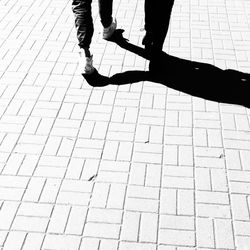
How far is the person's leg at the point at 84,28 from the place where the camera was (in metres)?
4.25

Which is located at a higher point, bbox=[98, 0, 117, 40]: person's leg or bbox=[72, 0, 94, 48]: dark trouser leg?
bbox=[72, 0, 94, 48]: dark trouser leg

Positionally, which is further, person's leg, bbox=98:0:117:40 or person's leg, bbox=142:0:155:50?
person's leg, bbox=98:0:117:40

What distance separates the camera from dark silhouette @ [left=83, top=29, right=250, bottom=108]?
441cm

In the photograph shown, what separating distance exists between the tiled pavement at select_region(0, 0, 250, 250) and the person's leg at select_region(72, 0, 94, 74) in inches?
7.2

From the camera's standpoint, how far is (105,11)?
5035 mm

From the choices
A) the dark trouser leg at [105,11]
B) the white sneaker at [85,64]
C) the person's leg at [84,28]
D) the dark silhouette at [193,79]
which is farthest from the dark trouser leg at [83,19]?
the dark trouser leg at [105,11]

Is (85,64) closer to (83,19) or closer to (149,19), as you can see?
(83,19)

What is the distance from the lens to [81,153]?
363cm

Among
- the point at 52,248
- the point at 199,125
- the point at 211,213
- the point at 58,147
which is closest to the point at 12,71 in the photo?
the point at 58,147

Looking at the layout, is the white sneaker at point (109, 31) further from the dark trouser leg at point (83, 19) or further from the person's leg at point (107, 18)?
the dark trouser leg at point (83, 19)

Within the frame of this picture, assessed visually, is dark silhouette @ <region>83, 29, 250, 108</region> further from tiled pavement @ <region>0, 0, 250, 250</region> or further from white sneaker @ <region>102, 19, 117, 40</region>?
white sneaker @ <region>102, 19, 117, 40</region>

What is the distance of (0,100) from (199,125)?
6.67ft

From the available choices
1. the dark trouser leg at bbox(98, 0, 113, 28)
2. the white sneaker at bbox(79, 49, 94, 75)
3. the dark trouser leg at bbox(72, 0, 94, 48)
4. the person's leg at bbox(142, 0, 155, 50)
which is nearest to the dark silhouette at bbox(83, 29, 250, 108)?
the white sneaker at bbox(79, 49, 94, 75)

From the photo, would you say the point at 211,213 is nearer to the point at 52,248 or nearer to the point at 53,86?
the point at 52,248
